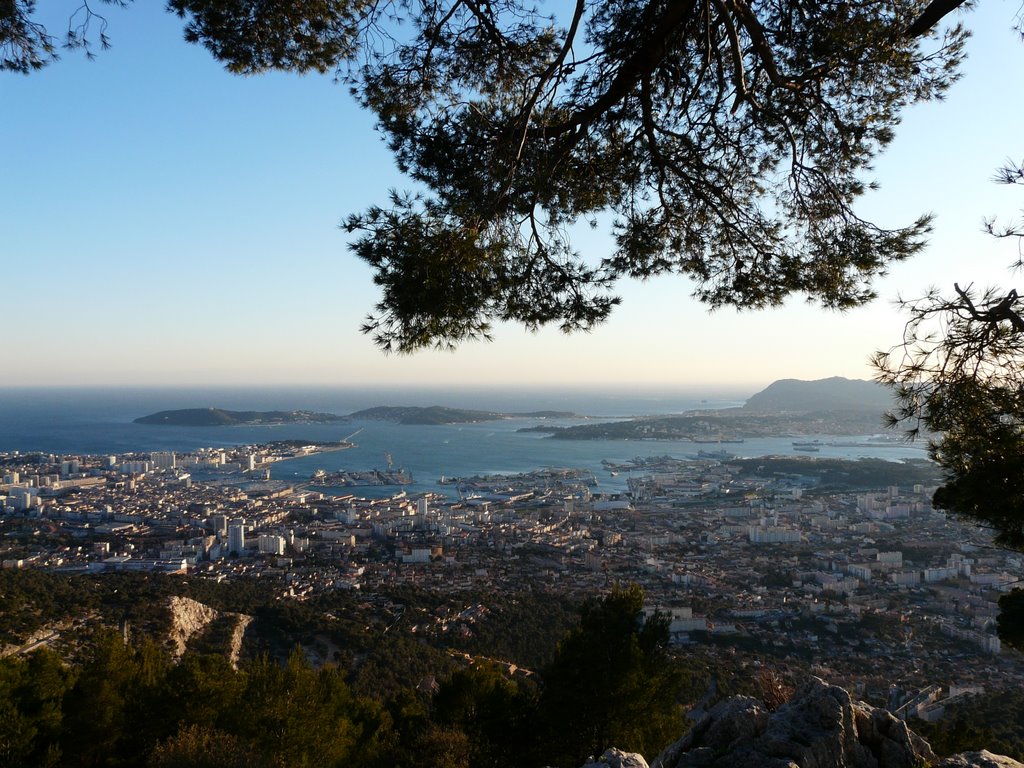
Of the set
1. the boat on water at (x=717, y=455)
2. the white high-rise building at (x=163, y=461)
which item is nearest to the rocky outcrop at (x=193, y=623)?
the white high-rise building at (x=163, y=461)

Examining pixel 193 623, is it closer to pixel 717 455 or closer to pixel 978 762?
pixel 978 762

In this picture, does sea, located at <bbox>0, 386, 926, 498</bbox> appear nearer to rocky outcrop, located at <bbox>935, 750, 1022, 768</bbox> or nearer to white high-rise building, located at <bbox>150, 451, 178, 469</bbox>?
white high-rise building, located at <bbox>150, 451, 178, 469</bbox>

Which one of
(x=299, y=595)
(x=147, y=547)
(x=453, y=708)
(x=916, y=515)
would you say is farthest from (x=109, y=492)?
(x=916, y=515)

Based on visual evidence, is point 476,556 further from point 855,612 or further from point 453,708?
point 453,708

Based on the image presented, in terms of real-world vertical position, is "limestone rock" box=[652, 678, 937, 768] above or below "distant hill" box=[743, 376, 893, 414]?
below

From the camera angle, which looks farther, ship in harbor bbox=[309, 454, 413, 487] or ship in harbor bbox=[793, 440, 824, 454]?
ship in harbor bbox=[793, 440, 824, 454]

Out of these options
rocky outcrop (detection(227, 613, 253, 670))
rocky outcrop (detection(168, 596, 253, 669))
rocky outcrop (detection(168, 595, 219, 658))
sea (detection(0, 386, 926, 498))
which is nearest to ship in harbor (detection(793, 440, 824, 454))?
sea (detection(0, 386, 926, 498))
